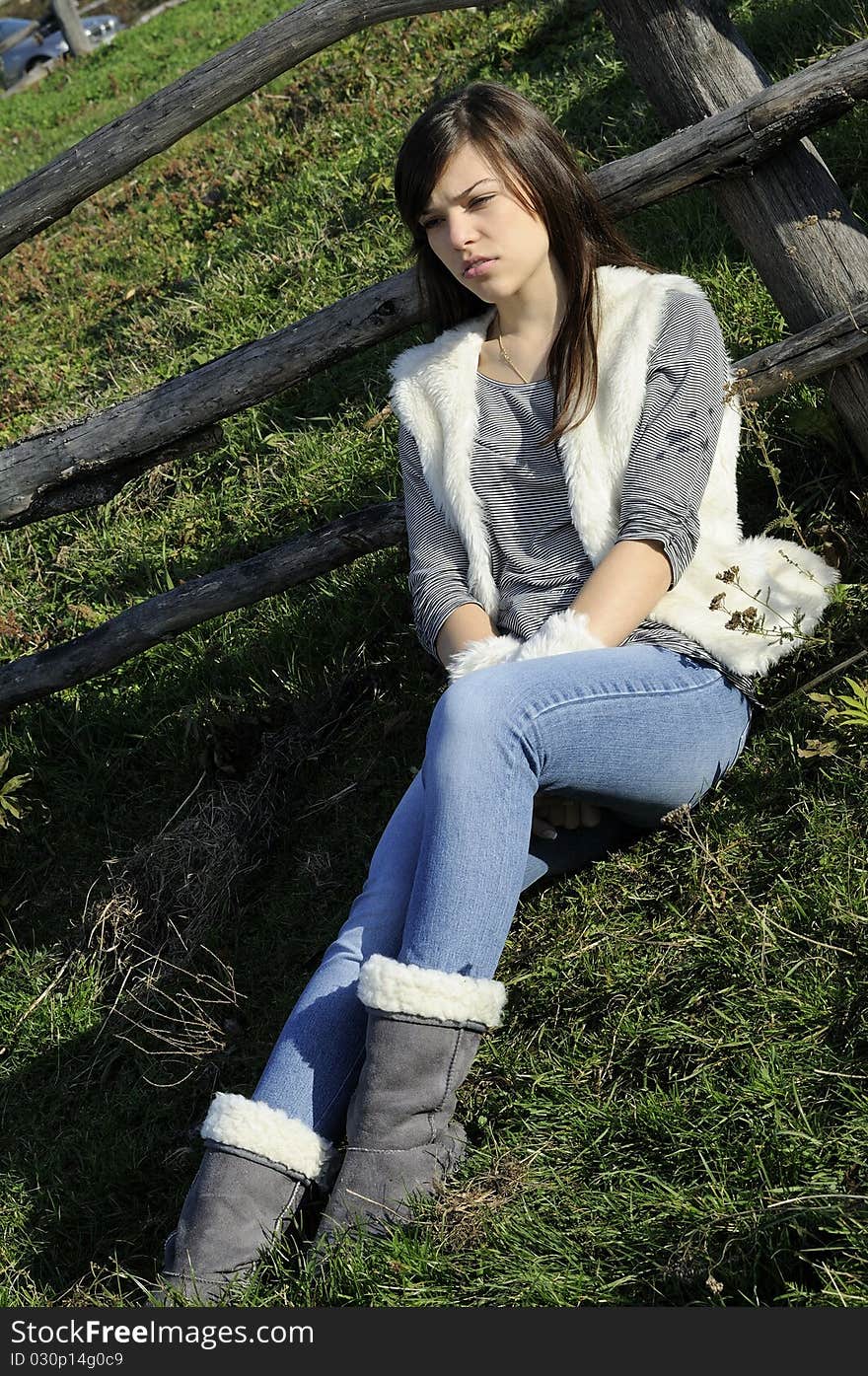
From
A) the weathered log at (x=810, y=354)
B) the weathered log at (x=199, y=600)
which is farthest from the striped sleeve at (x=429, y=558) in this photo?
the weathered log at (x=810, y=354)

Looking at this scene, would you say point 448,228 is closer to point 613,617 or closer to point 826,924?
point 613,617

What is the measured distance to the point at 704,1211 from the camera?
2408 mm

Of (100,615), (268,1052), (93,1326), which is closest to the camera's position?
(93,1326)

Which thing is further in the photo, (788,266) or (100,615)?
(100,615)

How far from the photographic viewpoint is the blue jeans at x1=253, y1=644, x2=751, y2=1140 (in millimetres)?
2555

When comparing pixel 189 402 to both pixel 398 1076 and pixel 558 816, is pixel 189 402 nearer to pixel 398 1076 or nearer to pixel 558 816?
pixel 558 816

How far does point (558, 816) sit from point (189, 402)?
1740 millimetres

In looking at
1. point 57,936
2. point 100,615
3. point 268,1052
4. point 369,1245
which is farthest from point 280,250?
point 369,1245

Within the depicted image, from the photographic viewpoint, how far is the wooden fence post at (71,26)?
1497 cm

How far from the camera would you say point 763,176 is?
3.41 metres

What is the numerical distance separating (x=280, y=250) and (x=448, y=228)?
2.78 meters

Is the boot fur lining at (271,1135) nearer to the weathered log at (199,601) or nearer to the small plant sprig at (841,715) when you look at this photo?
the small plant sprig at (841,715)

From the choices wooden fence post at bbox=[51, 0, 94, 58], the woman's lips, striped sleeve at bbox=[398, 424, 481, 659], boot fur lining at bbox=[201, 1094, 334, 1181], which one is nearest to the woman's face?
the woman's lips

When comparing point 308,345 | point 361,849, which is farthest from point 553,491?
point 361,849
